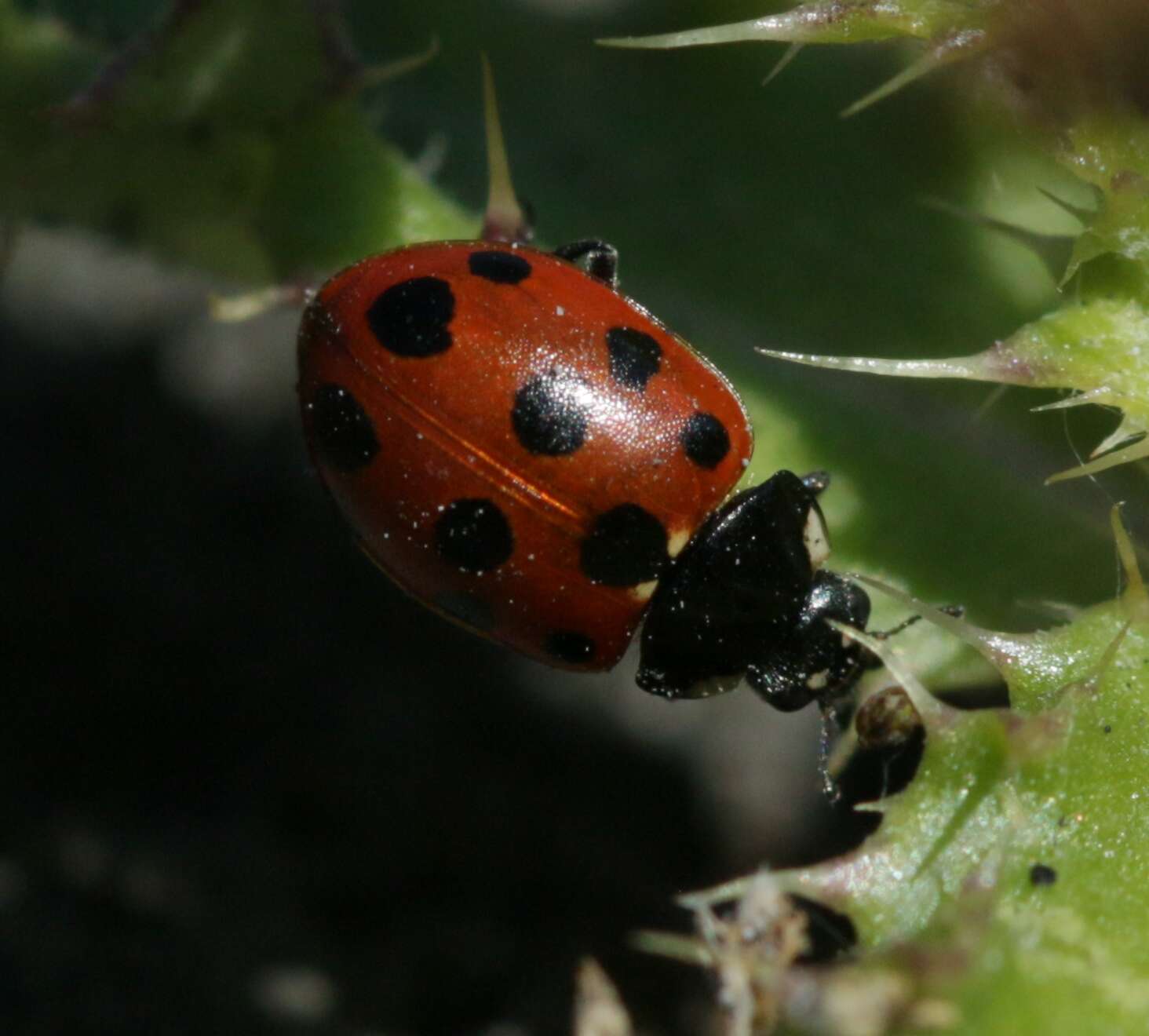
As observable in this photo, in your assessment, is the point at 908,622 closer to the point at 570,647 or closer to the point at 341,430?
the point at 570,647

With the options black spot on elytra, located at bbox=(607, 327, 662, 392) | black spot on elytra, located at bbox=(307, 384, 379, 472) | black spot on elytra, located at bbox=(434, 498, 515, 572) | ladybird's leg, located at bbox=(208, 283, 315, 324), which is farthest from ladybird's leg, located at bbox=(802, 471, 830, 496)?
ladybird's leg, located at bbox=(208, 283, 315, 324)

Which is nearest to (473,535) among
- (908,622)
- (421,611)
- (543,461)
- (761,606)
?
(543,461)

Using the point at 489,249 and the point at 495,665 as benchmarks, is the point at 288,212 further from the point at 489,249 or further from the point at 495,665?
the point at 495,665

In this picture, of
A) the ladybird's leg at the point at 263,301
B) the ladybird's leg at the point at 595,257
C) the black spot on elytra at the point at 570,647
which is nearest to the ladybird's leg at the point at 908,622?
the black spot on elytra at the point at 570,647

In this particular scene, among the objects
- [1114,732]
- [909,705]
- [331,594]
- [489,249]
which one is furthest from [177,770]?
[1114,732]

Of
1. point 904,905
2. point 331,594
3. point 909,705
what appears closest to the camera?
point 904,905

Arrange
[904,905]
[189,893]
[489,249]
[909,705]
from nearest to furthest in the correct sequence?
[904,905], [909,705], [489,249], [189,893]
